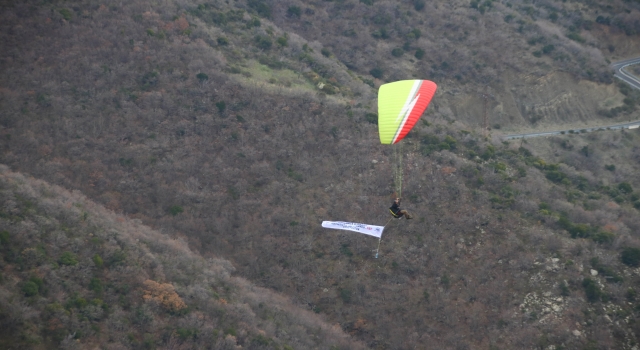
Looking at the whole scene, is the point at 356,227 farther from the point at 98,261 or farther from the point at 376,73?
the point at 376,73

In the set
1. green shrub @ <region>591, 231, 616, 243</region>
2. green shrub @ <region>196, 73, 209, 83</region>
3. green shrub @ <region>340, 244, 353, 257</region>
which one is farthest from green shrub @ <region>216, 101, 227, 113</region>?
green shrub @ <region>591, 231, 616, 243</region>

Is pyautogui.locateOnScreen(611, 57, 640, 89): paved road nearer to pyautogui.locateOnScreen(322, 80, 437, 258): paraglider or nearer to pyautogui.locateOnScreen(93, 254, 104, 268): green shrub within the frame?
pyautogui.locateOnScreen(322, 80, 437, 258): paraglider

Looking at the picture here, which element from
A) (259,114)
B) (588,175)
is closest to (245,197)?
(259,114)

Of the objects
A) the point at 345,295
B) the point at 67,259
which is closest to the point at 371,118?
the point at 345,295

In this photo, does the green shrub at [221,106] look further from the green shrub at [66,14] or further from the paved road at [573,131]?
the paved road at [573,131]

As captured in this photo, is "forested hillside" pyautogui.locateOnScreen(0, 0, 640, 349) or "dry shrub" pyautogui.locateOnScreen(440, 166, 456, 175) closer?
"forested hillside" pyautogui.locateOnScreen(0, 0, 640, 349)

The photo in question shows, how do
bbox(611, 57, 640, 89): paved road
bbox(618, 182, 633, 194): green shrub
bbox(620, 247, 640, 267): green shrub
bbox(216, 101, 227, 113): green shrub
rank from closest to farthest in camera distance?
bbox(620, 247, 640, 267): green shrub, bbox(618, 182, 633, 194): green shrub, bbox(216, 101, 227, 113): green shrub, bbox(611, 57, 640, 89): paved road
